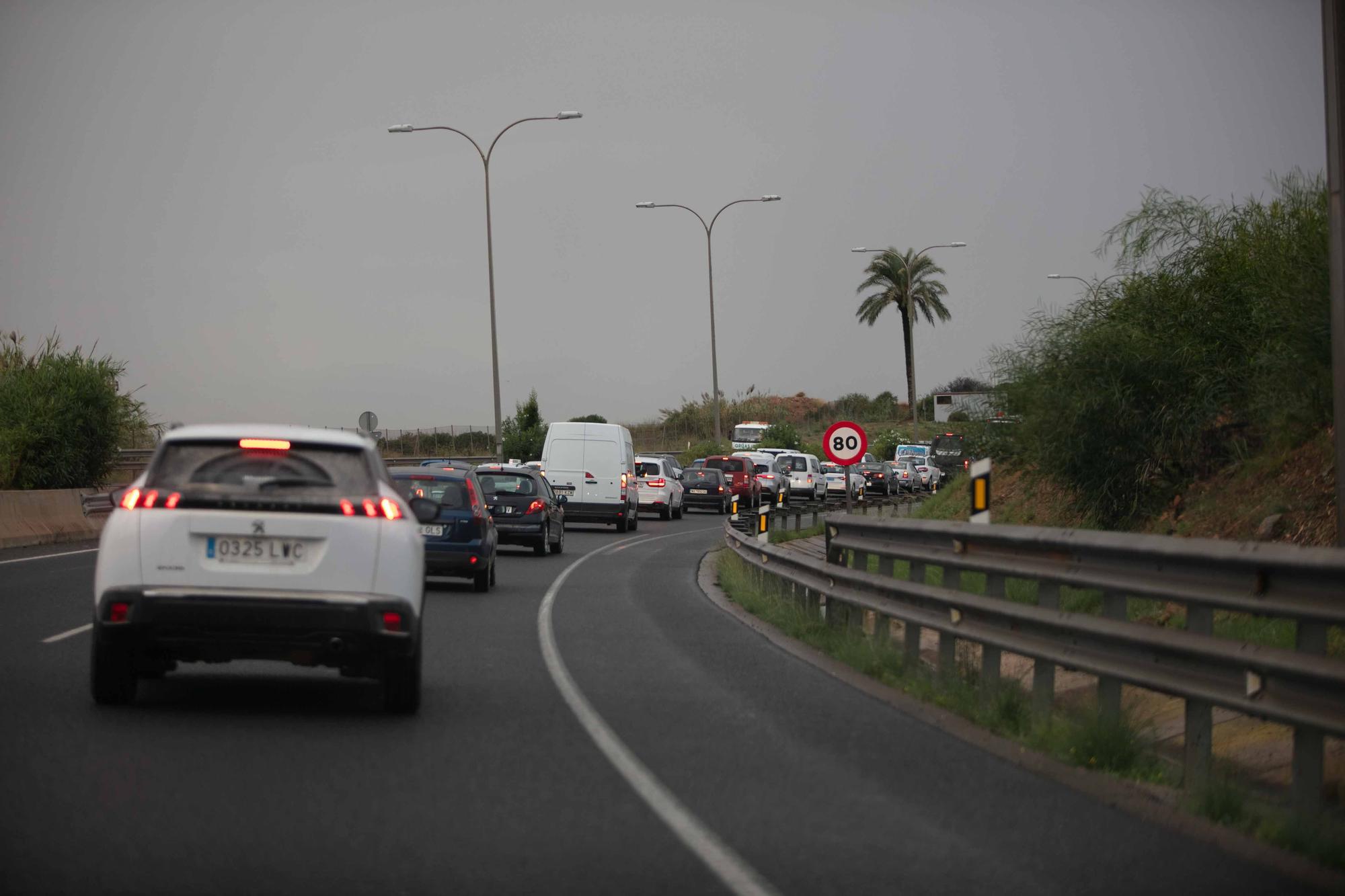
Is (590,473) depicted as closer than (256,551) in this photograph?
No

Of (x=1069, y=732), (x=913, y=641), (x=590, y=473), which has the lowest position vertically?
(x=1069, y=732)

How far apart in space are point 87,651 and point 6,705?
298 centimetres

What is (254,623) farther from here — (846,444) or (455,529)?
(846,444)

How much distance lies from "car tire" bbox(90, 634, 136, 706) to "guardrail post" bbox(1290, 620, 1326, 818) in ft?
20.4

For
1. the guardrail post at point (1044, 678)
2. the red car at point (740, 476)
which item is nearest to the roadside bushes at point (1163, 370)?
the guardrail post at point (1044, 678)

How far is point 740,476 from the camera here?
53.5 meters

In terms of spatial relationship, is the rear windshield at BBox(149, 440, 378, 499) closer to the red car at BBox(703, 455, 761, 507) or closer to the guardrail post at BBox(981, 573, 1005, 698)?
the guardrail post at BBox(981, 573, 1005, 698)

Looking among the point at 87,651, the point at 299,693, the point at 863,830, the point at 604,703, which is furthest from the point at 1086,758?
the point at 87,651

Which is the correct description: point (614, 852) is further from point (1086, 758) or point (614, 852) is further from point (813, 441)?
point (813, 441)

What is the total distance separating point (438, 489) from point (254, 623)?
1175 centimetres

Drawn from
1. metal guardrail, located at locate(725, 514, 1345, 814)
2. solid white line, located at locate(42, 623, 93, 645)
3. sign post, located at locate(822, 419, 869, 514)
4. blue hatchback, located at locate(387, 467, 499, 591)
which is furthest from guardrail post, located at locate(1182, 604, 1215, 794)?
sign post, located at locate(822, 419, 869, 514)

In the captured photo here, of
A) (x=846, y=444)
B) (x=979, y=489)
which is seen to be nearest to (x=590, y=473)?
(x=846, y=444)

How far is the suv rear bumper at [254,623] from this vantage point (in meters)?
9.10

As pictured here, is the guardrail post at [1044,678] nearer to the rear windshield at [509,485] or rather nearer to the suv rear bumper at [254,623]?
the suv rear bumper at [254,623]
